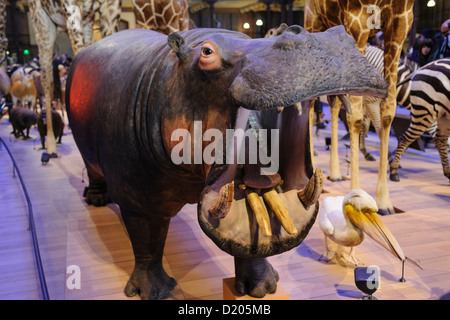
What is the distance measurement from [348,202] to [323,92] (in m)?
1.30

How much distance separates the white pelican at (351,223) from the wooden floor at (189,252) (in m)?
0.16

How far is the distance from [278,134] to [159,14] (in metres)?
3.05

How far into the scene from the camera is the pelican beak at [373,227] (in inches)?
77.0

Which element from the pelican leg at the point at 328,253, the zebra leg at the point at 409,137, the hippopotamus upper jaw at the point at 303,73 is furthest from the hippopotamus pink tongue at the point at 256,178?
the zebra leg at the point at 409,137

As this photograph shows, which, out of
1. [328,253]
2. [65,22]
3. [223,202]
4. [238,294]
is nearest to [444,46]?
[328,253]

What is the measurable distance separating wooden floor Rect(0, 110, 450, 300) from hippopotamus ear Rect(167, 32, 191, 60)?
1.17 metres

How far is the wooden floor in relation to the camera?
6.97 feet

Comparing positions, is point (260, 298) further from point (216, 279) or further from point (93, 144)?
point (93, 144)

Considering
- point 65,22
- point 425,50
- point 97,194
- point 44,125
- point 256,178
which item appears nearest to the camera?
point 256,178

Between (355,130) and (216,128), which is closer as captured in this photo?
(216,128)

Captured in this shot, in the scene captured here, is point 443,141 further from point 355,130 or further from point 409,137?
point 355,130

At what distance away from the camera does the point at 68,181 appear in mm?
4207

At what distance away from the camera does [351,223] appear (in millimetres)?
2209
